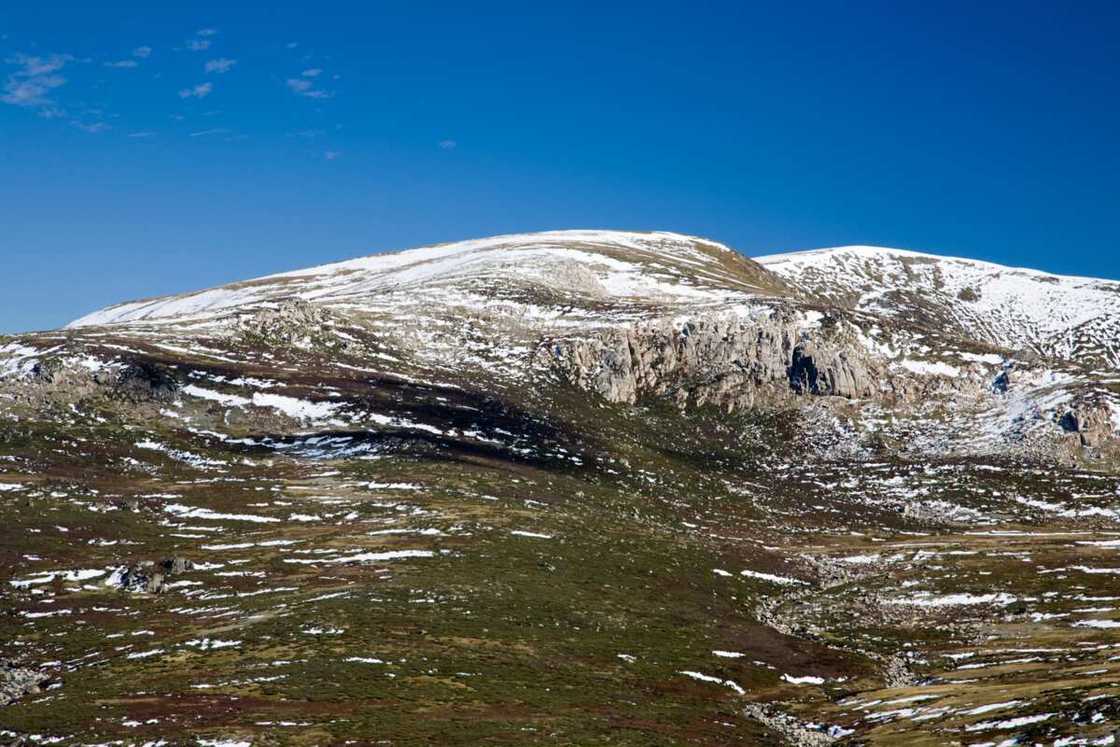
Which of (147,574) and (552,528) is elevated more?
(147,574)

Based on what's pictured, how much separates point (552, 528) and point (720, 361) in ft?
271

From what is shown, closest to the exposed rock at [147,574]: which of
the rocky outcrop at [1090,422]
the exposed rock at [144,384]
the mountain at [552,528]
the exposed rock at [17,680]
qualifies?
the mountain at [552,528]

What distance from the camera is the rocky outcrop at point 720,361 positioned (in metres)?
155

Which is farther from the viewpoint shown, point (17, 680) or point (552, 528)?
point (552, 528)

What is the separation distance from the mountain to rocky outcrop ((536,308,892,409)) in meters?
0.65

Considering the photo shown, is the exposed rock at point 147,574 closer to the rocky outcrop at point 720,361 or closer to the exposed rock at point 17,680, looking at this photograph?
the exposed rock at point 17,680

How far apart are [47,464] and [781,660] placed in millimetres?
73096

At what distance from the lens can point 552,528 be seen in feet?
280

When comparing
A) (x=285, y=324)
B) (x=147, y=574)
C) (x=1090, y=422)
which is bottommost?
(x=147, y=574)

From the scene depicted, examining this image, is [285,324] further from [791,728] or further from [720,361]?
[791,728]

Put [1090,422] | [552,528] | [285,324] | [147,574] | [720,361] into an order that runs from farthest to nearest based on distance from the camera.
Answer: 1. [720,361]
2. [285,324]
3. [1090,422]
4. [552,528]
5. [147,574]

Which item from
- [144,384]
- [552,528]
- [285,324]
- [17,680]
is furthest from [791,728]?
[285,324]

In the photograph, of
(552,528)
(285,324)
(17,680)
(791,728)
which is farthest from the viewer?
(285,324)

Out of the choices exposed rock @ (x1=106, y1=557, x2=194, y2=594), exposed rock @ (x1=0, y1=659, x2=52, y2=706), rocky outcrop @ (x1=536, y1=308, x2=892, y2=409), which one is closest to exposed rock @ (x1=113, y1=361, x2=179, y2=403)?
exposed rock @ (x1=106, y1=557, x2=194, y2=594)
